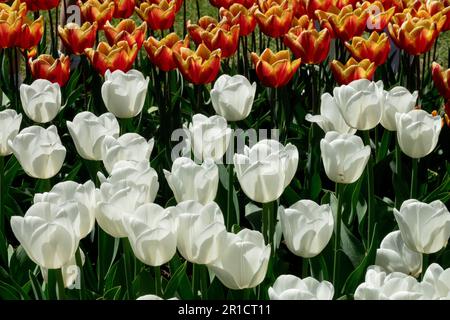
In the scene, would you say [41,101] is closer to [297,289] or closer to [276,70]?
[276,70]

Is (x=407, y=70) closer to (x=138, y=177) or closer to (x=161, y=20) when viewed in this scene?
(x=161, y=20)

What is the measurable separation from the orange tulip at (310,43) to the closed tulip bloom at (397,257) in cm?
135

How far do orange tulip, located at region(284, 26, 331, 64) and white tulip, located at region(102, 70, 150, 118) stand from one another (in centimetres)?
69

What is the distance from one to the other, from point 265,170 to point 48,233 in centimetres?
58

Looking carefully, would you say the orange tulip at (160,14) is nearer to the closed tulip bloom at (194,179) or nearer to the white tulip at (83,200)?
the closed tulip bloom at (194,179)

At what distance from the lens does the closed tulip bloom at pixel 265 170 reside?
2.40 meters

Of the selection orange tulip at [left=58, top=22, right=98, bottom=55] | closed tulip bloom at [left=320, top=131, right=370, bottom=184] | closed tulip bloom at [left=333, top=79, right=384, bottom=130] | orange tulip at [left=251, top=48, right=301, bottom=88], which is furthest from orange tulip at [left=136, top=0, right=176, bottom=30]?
closed tulip bloom at [left=320, top=131, right=370, bottom=184]

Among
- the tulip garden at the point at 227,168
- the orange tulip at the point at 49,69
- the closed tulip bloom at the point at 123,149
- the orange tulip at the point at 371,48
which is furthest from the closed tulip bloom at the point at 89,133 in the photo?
the orange tulip at the point at 371,48

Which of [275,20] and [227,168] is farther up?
[275,20]

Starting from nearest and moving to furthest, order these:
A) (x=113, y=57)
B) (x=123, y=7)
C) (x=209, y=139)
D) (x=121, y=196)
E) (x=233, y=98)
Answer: (x=121, y=196), (x=209, y=139), (x=233, y=98), (x=113, y=57), (x=123, y=7)

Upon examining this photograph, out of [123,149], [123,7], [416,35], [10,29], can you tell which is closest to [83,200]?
[123,149]

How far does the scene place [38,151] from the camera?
2.67 metres

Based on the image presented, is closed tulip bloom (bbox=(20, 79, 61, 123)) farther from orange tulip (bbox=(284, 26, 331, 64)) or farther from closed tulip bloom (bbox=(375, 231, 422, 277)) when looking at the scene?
closed tulip bloom (bbox=(375, 231, 422, 277))

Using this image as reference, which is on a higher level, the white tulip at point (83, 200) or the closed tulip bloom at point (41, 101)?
the white tulip at point (83, 200)
